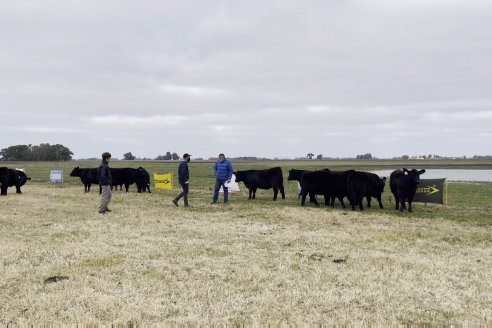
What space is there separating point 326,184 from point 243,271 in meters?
10.6

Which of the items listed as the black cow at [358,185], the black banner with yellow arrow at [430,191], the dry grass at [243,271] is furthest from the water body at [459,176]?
the dry grass at [243,271]

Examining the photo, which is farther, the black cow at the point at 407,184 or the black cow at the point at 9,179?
the black cow at the point at 9,179

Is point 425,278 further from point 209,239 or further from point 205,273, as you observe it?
point 209,239

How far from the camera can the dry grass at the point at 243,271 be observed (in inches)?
208

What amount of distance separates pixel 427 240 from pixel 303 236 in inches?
121

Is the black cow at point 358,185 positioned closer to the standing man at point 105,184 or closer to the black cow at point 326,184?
the black cow at point 326,184

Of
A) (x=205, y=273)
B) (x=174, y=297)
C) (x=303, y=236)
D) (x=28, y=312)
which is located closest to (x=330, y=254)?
(x=303, y=236)

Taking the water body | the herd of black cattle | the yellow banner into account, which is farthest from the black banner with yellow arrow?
the water body

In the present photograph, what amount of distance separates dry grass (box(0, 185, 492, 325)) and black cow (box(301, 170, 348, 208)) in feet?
12.4

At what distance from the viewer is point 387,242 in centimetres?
975

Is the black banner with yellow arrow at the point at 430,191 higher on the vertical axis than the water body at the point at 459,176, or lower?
higher

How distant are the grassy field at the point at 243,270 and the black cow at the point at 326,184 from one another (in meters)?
3.54

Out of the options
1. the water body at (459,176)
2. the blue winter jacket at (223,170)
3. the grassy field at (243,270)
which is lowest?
the grassy field at (243,270)

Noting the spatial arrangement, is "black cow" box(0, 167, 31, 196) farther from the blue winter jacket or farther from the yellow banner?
the blue winter jacket
